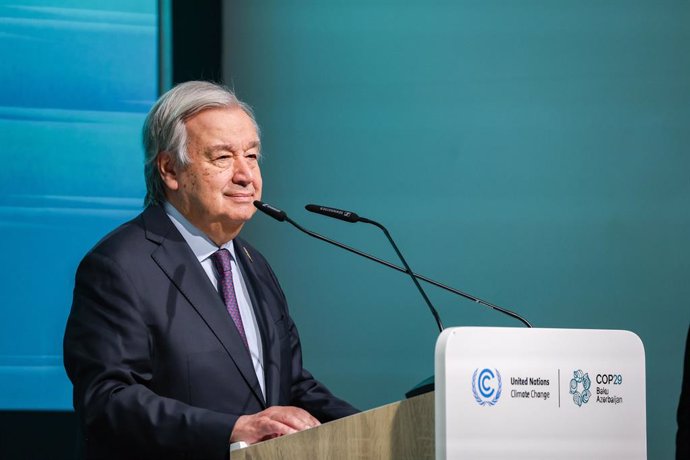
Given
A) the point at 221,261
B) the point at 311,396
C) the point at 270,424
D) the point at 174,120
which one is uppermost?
the point at 174,120

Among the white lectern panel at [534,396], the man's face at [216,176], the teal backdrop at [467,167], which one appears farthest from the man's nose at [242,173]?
the teal backdrop at [467,167]

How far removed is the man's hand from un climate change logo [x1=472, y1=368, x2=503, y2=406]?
1.31ft

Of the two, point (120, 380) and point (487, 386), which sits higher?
point (487, 386)

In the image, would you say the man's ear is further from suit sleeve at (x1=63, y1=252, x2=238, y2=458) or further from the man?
suit sleeve at (x1=63, y1=252, x2=238, y2=458)

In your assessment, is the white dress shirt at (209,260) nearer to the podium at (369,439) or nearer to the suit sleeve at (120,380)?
the suit sleeve at (120,380)

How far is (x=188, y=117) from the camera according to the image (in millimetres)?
2623

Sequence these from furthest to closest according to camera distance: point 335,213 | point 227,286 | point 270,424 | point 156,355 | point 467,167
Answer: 1. point 467,167
2. point 227,286
3. point 156,355
4. point 335,213
5. point 270,424

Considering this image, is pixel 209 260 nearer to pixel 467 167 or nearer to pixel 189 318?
pixel 189 318

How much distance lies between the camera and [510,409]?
1753mm

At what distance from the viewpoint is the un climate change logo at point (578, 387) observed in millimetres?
1806


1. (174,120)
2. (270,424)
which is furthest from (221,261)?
(270,424)

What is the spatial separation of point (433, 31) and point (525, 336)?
2337mm

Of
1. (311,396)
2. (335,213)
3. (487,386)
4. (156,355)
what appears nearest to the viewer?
(487,386)

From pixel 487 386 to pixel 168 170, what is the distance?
3.98 feet
